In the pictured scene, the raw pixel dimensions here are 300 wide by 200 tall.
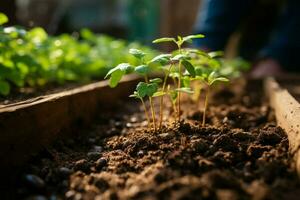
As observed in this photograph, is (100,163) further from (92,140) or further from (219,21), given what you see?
(219,21)

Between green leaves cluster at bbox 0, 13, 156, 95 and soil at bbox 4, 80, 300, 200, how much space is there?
1.11ft

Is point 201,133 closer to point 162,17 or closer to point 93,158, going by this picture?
point 93,158

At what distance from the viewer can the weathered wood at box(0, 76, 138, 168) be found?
1413 millimetres

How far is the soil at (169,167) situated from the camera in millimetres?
1118

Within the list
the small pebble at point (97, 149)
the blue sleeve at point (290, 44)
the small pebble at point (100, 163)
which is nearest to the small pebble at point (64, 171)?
the small pebble at point (100, 163)

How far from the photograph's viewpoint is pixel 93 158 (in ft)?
4.98

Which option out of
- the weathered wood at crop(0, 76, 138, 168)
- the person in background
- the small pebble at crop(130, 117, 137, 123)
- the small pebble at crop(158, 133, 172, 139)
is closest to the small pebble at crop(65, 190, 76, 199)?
the weathered wood at crop(0, 76, 138, 168)

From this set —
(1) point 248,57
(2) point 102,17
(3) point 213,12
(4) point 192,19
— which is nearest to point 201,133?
(3) point 213,12

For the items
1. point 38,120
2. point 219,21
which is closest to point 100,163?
point 38,120

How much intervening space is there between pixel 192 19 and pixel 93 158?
21.0ft

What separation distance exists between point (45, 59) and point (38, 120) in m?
1.05

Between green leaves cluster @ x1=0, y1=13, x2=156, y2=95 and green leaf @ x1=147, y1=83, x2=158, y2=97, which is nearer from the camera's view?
green leaf @ x1=147, y1=83, x2=158, y2=97

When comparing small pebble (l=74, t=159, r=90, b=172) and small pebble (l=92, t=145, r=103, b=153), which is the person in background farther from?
small pebble (l=74, t=159, r=90, b=172)

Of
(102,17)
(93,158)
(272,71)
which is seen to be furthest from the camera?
(102,17)
